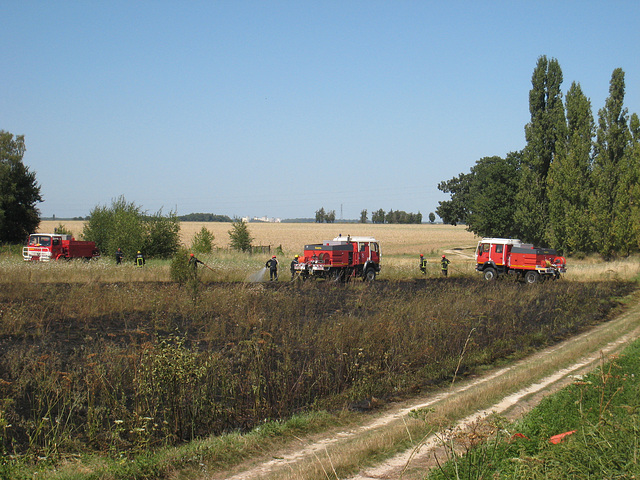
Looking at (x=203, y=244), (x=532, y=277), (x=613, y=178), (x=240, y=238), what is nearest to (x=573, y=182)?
(x=613, y=178)

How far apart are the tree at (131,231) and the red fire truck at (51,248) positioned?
3.61 metres

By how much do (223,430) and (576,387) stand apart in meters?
5.12

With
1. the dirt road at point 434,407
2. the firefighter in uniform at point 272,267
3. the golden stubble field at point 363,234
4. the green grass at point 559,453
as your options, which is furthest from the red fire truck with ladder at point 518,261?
the green grass at point 559,453

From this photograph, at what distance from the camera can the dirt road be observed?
570 centimetres

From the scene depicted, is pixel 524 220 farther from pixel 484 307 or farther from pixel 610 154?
pixel 484 307

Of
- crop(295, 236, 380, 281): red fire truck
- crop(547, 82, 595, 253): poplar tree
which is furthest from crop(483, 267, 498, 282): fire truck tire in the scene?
crop(547, 82, 595, 253): poplar tree

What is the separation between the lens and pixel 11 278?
23.0 m

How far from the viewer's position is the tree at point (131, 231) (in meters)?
37.9

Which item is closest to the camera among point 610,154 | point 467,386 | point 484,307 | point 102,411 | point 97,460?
point 97,460

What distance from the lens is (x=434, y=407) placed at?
25.6 feet

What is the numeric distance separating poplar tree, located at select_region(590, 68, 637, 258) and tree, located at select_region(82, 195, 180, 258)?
1377 inches

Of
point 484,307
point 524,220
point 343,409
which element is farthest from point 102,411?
point 524,220

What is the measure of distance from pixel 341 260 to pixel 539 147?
1161 inches

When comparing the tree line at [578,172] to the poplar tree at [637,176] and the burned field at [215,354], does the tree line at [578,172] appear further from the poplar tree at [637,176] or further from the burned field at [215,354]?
the burned field at [215,354]
